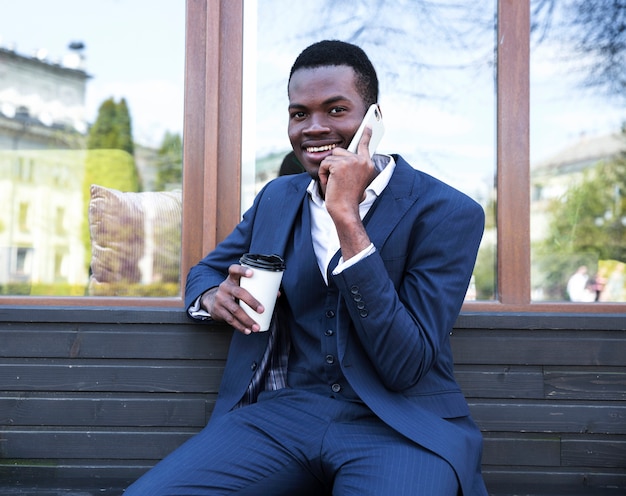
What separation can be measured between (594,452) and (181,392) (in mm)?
1543

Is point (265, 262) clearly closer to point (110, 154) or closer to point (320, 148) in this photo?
point (320, 148)

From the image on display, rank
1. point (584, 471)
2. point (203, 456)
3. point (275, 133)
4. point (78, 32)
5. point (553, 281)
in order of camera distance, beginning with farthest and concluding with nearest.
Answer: point (78, 32) < point (275, 133) < point (553, 281) < point (584, 471) < point (203, 456)

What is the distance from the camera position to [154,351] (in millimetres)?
2533

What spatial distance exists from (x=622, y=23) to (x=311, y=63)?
2.19m

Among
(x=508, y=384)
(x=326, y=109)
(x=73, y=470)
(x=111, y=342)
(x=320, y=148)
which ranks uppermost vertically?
(x=326, y=109)

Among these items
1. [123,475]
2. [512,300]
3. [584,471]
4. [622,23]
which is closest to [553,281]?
[512,300]

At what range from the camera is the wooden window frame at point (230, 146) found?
2641 mm

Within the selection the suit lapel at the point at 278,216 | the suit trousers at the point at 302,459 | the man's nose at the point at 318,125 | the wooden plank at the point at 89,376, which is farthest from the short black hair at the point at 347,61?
the wooden plank at the point at 89,376

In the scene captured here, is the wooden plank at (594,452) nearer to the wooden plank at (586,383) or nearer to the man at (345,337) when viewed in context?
the wooden plank at (586,383)

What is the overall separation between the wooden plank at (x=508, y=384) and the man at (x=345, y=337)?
60 centimetres

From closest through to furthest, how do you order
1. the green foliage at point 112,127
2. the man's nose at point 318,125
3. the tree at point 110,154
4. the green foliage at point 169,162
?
1. the man's nose at point 318,125
2. the green foliage at point 169,162
3. the tree at point 110,154
4. the green foliage at point 112,127

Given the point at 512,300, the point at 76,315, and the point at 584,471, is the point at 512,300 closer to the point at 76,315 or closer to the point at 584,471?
the point at 584,471

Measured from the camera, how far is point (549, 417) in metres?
2.49

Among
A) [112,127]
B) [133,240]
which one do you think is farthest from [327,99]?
[112,127]
